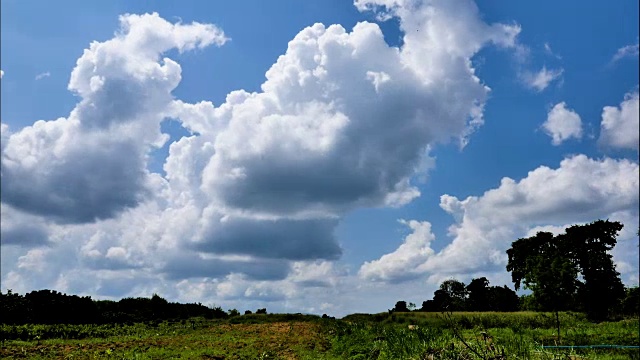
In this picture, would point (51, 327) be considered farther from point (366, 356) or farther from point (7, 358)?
point (366, 356)

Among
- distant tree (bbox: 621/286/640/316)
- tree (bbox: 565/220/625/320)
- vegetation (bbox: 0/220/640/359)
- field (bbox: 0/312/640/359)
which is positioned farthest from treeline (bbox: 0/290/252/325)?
distant tree (bbox: 621/286/640/316)

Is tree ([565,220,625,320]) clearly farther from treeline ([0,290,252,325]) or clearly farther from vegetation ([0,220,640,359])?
treeline ([0,290,252,325])

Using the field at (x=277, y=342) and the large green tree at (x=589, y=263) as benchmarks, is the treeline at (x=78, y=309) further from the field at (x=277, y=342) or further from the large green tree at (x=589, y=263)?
the large green tree at (x=589, y=263)

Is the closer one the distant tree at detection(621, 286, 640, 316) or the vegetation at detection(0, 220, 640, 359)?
the vegetation at detection(0, 220, 640, 359)

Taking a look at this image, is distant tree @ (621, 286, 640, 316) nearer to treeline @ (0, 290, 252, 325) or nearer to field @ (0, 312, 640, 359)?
field @ (0, 312, 640, 359)

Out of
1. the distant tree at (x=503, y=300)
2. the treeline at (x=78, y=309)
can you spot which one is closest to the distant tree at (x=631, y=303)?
the distant tree at (x=503, y=300)

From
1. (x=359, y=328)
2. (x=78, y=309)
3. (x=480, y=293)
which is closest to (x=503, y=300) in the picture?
(x=480, y=293)

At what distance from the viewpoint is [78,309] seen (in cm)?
3772

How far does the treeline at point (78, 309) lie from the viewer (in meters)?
34.2

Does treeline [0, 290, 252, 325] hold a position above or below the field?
above

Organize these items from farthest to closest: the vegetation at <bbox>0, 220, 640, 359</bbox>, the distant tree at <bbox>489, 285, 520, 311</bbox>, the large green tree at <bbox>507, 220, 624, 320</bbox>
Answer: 1. the distant tree at <bbox>489, 285, 520, 311</bbox>
2. the large green tree at <bbox>507, 220, 624, 320</bbox>
3. the vegetation at <bbox>0, 220, 640, 359</bbox>

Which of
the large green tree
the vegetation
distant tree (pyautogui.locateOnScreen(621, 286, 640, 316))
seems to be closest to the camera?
the vegetation

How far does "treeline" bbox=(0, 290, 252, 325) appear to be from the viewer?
3425 cm

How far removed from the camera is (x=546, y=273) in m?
34.0
